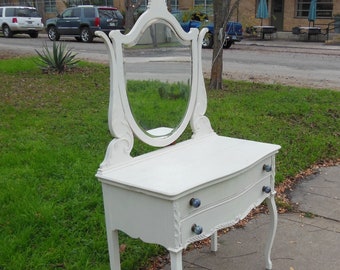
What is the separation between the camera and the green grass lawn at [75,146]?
3.61 m

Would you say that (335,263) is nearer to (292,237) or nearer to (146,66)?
(292,237)

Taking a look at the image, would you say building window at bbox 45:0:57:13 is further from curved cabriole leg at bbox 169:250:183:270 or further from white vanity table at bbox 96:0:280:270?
curved cabriole leg at bbox 169:250:183:270

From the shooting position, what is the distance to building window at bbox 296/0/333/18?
2725 cm

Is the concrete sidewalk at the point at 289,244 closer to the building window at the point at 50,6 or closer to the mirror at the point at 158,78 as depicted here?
the mirror at the point at 158,78

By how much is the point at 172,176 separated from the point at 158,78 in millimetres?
904

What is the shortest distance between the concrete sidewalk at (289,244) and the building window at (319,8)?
24.9 m

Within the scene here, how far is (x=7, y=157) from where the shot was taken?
206 inches

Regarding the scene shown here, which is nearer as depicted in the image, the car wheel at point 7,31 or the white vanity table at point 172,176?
the white vanity table at point 172,176

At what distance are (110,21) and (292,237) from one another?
69.7 ft

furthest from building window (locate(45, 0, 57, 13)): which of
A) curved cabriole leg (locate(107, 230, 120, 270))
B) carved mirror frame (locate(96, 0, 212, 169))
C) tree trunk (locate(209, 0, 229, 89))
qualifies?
curved cabriole leg (locate(107, 230, 120, 270))

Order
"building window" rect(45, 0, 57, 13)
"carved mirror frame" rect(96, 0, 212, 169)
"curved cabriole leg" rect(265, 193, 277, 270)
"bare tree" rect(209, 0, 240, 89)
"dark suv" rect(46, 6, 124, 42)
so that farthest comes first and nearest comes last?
"building window" rect(45, 0, 57, 13) → "dark suv" rect(46, 6, 124, 42) → "bare tree" rect(209, 0, 240, 89) → "curved cabriole leg" rect(265, 193, 277, 270) → "carved mirror frame" rect(96, 0, 212, 169)

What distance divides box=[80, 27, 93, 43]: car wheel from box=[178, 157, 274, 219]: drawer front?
21370 millimetres

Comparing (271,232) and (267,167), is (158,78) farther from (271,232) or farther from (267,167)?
(271,232)

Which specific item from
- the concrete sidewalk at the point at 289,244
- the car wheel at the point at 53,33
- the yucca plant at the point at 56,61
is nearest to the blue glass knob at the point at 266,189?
the concrete sidewalk at the point at 289,244
